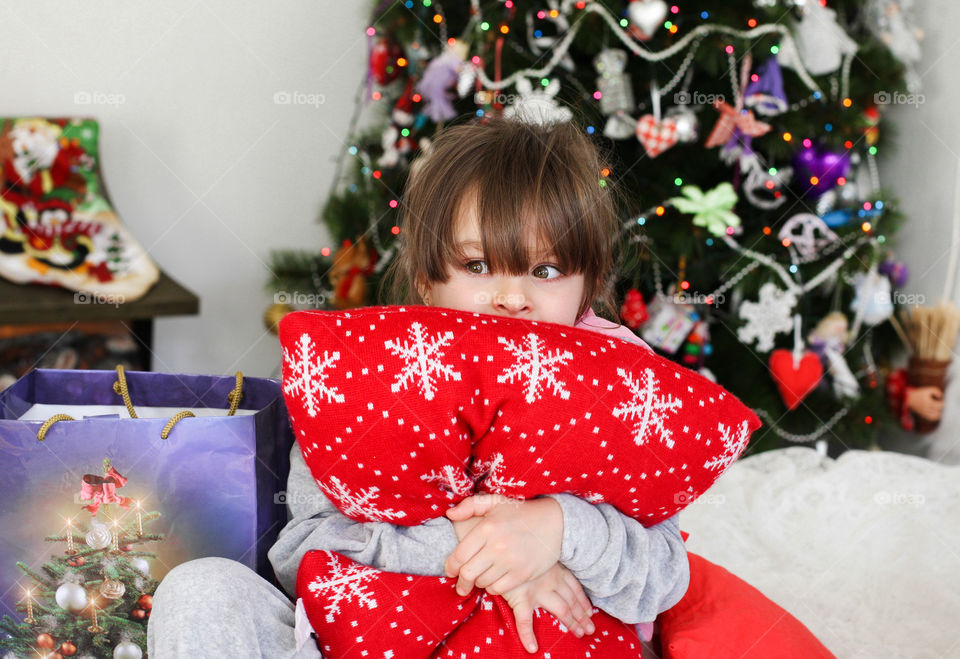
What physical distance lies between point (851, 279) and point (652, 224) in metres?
0.49

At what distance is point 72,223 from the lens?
6.47 feet

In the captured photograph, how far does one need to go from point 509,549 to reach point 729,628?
1.02ft

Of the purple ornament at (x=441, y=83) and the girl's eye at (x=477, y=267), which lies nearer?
the girl's eye at (x=477, y=267)

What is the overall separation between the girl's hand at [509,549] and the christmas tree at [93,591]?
331 millimetres

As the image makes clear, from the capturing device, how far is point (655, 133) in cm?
187

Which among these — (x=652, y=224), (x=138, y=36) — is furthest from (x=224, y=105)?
(x=652, y=224)

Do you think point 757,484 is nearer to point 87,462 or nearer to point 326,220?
point 326,220

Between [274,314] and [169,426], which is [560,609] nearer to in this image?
[169,426]
